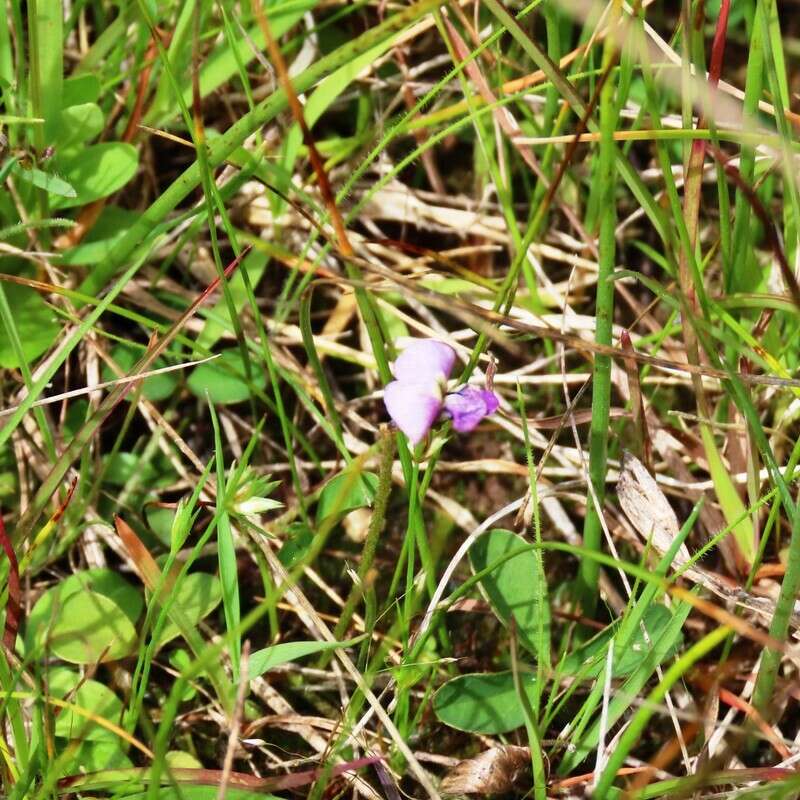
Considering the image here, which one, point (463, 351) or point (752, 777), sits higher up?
point (463, 351)

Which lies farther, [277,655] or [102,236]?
[102,236]

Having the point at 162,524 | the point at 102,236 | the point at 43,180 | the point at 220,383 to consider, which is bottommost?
the point at 162,524

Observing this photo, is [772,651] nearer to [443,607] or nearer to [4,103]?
[443,607]

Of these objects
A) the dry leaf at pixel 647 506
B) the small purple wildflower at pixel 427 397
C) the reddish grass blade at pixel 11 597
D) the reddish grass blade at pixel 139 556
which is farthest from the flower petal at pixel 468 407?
the reddish grass blade at pixel 11 597

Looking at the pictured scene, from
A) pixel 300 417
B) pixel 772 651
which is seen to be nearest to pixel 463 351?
pixel 300 417

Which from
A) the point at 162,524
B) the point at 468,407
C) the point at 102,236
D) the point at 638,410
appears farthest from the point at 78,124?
the point at 638,410

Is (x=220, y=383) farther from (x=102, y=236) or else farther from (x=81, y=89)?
(x=81, y=89)
